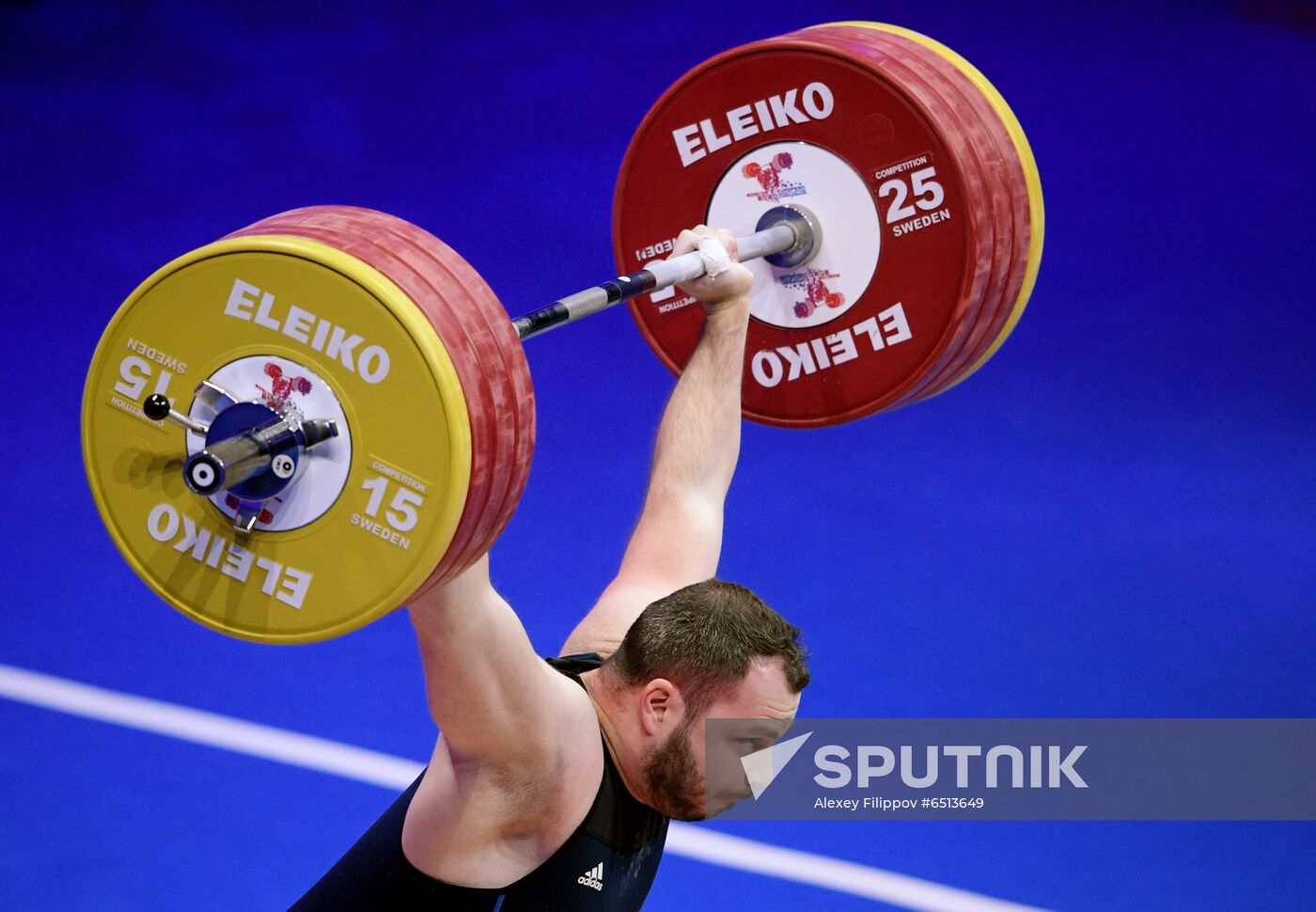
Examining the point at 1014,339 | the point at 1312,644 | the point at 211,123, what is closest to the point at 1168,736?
the point at 1312,644

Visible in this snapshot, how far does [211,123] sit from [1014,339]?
3.25 metres

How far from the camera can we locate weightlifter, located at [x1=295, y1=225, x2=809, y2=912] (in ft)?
7.55

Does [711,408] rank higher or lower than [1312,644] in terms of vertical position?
lower

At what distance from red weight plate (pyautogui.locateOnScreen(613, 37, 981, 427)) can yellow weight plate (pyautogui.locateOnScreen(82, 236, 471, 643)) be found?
4.22 feet

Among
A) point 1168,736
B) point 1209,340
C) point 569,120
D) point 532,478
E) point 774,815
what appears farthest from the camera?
point 569,120

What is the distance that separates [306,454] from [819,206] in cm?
143

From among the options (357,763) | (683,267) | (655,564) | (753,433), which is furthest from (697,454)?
(753,433)

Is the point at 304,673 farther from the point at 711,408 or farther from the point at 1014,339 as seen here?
the point at 1014,339

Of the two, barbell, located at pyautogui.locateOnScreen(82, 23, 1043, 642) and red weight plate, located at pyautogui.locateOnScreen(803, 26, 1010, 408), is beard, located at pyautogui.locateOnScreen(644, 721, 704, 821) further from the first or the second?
red weight plate, located at pyautogui.locateOnScreen(803, 26, 1010, 408)

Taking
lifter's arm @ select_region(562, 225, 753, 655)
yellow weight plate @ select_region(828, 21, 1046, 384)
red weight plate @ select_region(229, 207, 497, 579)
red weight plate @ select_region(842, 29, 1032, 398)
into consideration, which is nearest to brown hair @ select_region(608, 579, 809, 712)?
lifter's arm @ select_region(562, 225, 753, 655)

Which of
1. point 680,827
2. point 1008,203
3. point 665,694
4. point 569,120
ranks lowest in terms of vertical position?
point 665,694

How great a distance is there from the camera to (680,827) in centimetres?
436

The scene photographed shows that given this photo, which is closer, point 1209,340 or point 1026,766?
point 1026,766

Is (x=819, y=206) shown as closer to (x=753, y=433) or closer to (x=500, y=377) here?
(x=500, y=377)
